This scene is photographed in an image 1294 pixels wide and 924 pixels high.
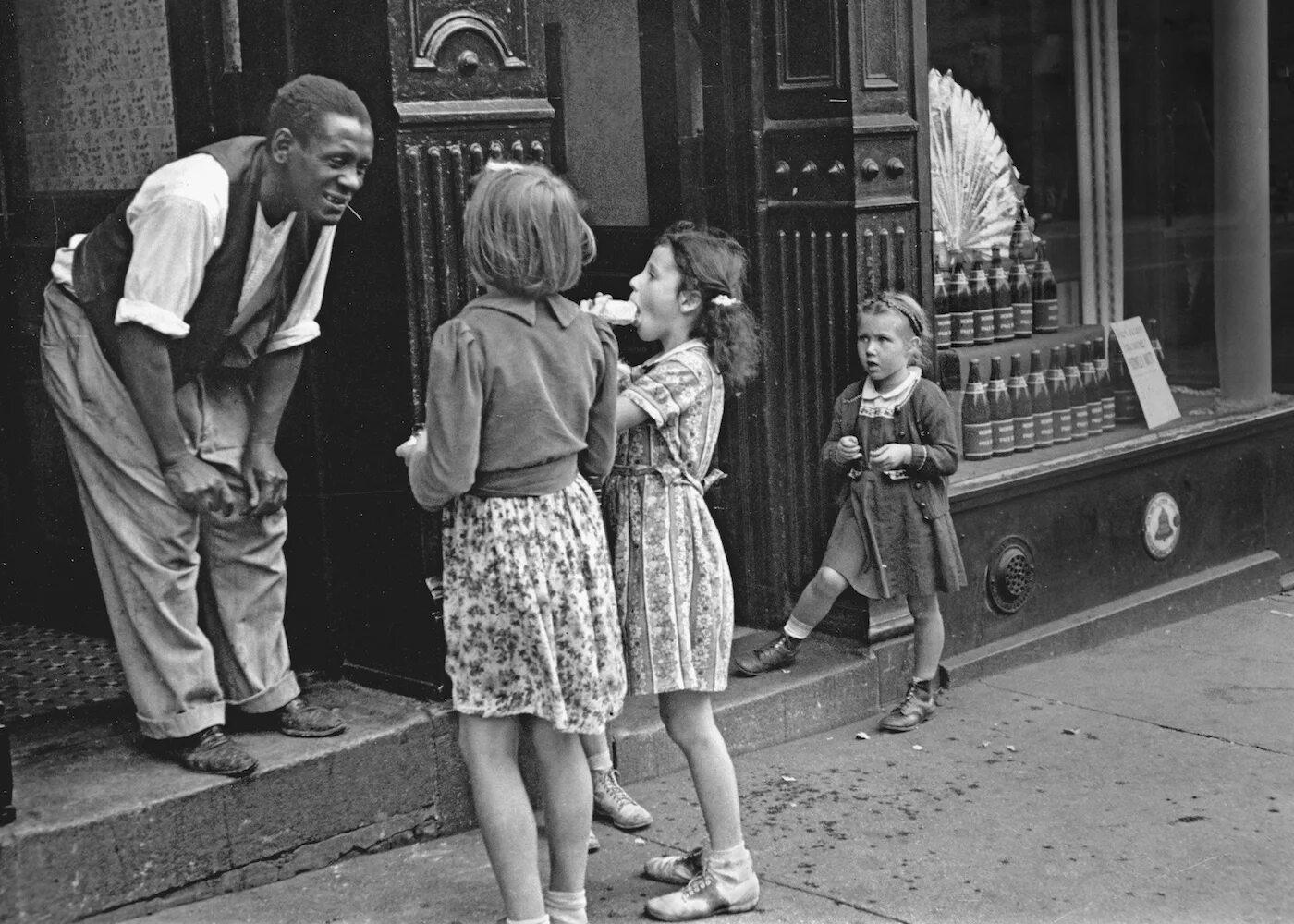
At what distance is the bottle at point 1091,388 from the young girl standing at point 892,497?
1.78m

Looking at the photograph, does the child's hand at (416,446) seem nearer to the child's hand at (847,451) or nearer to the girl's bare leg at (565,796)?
the girl's bare leg at (565,796)

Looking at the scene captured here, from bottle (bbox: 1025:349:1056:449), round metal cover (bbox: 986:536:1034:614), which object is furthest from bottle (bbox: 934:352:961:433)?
round metal cover (bbox: 986:536:1034:614)

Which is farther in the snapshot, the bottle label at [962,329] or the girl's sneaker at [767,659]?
the bottle label at [962,329]

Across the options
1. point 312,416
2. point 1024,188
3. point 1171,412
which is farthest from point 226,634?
point 1171,412

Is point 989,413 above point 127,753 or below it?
above

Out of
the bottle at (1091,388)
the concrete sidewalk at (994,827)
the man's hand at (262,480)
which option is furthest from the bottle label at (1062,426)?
the man's hand at (262,480)

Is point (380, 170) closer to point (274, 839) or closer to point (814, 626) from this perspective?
point (274, 839)

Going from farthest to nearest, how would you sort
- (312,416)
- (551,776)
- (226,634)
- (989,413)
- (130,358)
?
(989,413)
(312,416)
(226,634)
(130,358)
(551,776)

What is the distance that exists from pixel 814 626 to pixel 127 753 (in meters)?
2.37

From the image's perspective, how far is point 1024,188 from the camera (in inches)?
285

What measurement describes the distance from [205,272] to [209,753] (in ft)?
3.85

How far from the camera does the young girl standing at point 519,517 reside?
368 cm

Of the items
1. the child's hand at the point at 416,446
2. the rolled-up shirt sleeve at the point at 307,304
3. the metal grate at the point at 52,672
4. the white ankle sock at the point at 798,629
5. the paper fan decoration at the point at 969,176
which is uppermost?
the paper fan decoration at the point at 969,176

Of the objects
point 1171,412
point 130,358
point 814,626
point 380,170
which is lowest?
point 814,626
